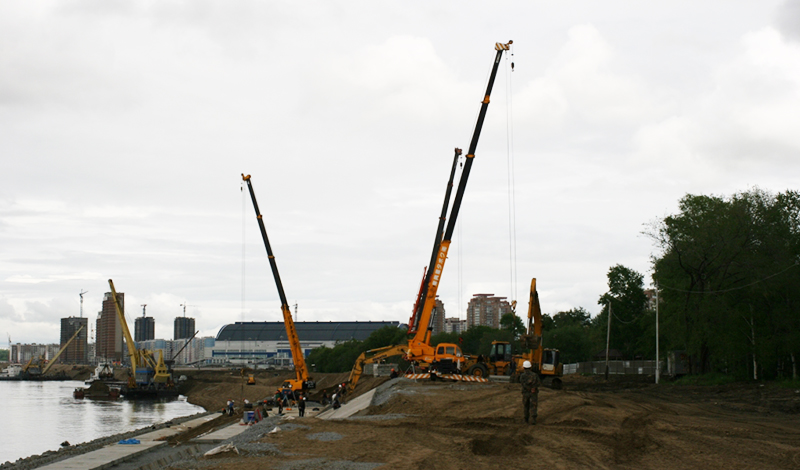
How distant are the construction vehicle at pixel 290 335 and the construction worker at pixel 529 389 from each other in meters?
41.7

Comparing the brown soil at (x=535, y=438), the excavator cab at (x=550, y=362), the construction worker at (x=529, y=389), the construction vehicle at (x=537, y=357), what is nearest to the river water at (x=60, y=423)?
the brown soil at (x=535, y=438)

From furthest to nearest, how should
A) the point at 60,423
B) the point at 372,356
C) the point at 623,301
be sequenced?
the point at 623,301 < the point at 60,423 < the point at 372,356

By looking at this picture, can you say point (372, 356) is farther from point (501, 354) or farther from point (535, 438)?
point (535, 438)

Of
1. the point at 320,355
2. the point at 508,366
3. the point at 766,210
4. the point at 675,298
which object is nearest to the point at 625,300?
the point at 675,298

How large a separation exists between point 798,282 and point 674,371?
2195 cm

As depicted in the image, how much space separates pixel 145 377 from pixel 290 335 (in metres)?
71.1

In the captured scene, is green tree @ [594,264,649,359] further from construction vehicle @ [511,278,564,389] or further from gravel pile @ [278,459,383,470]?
gravel pile @ [278,459,383,470]

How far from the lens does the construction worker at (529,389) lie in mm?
20891

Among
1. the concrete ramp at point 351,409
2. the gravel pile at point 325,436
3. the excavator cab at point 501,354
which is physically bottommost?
the concrete ramp at point 351,409

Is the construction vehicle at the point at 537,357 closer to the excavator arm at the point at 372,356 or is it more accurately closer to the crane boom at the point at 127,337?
the excavator arm at the point at 372,356

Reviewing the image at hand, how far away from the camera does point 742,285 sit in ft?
166

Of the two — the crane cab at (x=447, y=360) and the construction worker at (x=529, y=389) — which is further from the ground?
the construction worker at (x=529, y=389)

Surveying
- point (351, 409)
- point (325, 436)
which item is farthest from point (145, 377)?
point (325, 436)

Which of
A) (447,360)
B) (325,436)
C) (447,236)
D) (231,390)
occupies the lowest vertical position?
(231,390)
